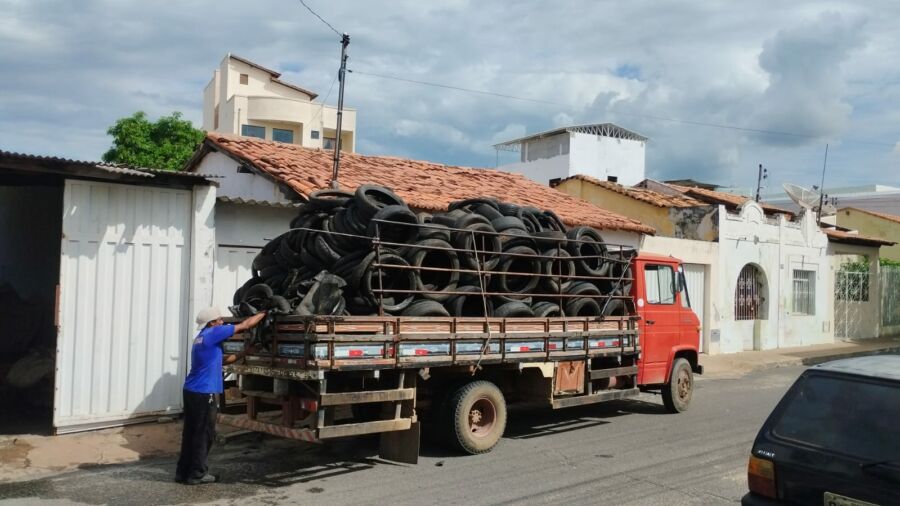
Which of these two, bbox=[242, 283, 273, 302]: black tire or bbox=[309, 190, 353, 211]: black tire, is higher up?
bbox=[309, 190, 353, 211]: black tire

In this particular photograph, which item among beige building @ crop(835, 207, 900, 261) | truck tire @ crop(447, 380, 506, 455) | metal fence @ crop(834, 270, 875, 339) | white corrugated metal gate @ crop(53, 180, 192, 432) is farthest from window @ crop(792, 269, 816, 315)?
white corrugated metal gate @ crop(53, 180, 192, 432)

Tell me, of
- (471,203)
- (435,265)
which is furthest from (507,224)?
(435,265)

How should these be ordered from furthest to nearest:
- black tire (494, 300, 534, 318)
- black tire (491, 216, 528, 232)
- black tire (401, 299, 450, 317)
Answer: black tire (491, 216, 528, 232), black tire (494, 300, 534, 318), black tire (401, 299, 450, 317)

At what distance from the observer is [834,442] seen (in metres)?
4.05

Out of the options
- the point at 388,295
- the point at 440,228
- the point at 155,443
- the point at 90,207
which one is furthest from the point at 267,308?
the point at 90,207

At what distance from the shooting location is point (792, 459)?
4.13m

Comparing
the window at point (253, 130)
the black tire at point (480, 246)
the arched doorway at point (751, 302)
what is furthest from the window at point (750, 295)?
the window at point (253, 130)

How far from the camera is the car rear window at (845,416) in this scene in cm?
391

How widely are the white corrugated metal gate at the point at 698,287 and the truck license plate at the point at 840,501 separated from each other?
1423 centimetres

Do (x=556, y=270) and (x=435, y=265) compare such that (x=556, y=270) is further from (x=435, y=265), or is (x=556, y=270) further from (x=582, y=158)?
(x=582, y=158)

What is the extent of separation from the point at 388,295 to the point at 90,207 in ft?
12.7

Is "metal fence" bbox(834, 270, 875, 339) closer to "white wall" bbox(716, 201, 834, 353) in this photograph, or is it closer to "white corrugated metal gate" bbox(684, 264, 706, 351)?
"white wall" bbox(716, 201, 834, 353)

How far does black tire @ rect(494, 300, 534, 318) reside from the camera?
811 cm

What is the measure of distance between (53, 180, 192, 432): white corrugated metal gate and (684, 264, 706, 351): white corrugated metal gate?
40.4 feet
